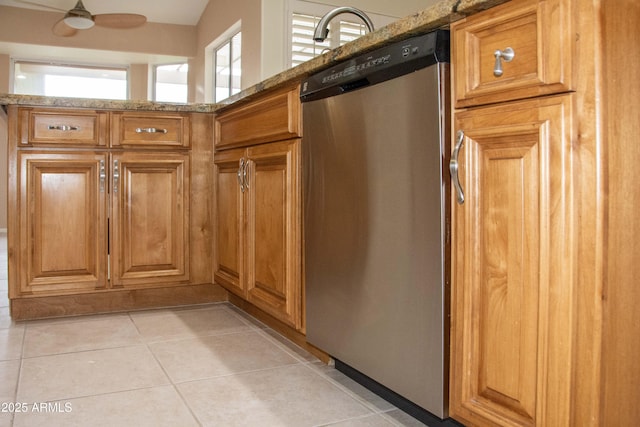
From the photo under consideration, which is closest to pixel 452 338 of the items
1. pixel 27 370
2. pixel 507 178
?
pixel 507 178

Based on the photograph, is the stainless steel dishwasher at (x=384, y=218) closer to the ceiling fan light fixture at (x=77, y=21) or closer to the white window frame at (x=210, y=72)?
the ceiling fan light fixture at (x=77, y=21)

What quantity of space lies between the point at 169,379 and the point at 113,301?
106 cm

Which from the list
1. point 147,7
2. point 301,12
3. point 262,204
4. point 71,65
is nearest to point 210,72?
point 147,7

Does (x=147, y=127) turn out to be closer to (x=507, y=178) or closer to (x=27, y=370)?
(x=27, y=370)

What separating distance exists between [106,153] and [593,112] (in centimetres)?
214

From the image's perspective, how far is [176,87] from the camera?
810 centimetres

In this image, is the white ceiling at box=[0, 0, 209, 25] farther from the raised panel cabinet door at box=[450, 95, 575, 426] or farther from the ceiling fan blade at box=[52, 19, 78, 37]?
the raised panel cabinet door at box=[450, 95, 575, 426]

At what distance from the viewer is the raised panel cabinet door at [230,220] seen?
7.74 feet

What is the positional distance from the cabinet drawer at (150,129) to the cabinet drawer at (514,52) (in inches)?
69.3

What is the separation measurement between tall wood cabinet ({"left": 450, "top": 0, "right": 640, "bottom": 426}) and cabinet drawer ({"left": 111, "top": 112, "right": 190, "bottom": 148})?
69.3 inches

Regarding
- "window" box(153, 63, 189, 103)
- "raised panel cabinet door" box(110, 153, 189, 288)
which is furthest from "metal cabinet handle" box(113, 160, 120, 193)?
"window" box(153, 63, 189, 103)

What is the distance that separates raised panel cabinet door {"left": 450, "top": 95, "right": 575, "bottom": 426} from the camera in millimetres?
942

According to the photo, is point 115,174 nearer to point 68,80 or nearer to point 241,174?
point 241,174

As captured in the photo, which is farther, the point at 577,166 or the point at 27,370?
the point at 27,370
